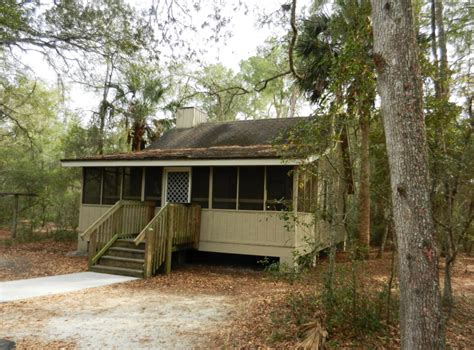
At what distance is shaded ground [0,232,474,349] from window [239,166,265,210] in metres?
2.73

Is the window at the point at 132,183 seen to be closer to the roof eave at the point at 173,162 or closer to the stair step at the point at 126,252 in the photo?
the roof eave at the point at 173,162

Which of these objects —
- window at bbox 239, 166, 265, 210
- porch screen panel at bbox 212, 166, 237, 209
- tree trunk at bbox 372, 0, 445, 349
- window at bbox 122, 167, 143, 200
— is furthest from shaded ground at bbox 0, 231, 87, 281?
tree trunk at bbox 372, 0, 445, 349

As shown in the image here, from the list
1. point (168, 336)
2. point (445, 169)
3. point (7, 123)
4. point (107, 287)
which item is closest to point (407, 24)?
point (445, 169)

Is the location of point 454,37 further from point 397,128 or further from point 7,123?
point 7,123

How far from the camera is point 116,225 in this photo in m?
10.3

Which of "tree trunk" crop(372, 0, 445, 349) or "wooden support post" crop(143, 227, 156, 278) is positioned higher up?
"tree trunk" crop(372, 0, 445, 349)

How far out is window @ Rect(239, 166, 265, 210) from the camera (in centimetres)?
1040

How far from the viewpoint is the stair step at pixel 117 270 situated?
8.87 meters

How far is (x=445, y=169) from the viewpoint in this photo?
215 inches

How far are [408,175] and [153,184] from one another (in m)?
9.60

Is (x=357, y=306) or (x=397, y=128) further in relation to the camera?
(x=357, y=306)

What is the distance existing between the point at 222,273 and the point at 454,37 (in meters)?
11.1

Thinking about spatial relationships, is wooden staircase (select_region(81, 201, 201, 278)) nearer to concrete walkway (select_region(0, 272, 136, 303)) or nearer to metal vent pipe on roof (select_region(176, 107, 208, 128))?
concrete walkway (select_region(0, 272, 136, 303))

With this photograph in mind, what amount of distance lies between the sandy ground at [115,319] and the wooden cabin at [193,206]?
6.89ft
